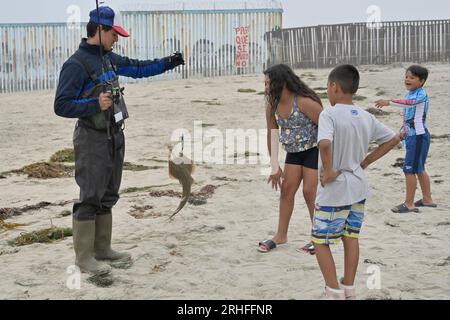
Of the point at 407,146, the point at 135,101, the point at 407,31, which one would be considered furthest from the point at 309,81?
the point at 407,146

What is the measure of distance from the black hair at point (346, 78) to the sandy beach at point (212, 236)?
1449 mm

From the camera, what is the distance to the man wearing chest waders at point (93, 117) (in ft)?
15.6

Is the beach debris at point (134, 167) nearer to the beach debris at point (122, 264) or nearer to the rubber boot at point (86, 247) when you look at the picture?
the beach debris at point (122, 264)

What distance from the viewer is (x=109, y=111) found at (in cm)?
492

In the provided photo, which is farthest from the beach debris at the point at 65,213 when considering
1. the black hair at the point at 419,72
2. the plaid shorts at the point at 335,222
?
the black hair at the point at 419,72

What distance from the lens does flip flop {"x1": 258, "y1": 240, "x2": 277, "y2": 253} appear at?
18.5 ft

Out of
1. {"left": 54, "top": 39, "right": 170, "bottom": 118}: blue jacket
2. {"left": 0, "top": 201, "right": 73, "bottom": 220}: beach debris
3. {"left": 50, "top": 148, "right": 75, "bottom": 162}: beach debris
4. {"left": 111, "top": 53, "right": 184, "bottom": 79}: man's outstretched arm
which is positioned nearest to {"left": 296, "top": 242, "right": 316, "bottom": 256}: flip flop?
{"left": 111, "top": 53, "right": 184, "bottom": 79}: man's outstretched arm

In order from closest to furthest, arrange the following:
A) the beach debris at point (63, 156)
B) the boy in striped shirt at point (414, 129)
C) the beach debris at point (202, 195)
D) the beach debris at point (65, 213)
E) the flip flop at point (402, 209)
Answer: the boy in striped shirt at point (414, 129) < the flip flop at point (402, 209) < the beach debris at point (65, 213) < the beach debris at point (202, 195) < the beach debris at point (63, 156)

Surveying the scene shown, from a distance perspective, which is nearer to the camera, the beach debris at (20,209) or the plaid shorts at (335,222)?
the plaid shorts at (335,222)

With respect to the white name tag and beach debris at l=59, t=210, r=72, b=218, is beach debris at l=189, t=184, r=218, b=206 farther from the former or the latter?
the white name tag

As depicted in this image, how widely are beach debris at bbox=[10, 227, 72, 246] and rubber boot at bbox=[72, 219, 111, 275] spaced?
43.6 inches

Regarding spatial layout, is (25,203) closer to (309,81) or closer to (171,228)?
(171,228)

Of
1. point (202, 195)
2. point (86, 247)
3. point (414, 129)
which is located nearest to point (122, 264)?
point (86, 247)

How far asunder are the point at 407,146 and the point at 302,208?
1.31 metres
